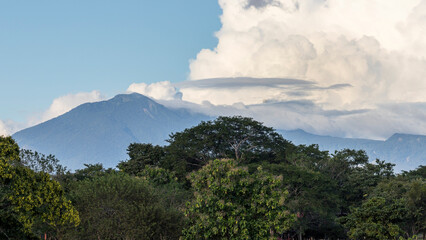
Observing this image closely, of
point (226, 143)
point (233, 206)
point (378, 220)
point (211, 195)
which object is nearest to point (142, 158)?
point (226, 143)

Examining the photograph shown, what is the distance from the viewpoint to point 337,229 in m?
73.2

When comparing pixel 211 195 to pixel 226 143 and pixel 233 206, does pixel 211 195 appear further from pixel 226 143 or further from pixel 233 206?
pixel 226 143

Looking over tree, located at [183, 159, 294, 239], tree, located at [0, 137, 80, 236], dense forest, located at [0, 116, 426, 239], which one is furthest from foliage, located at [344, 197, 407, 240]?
tree, located at [0, 137, 80, 236]

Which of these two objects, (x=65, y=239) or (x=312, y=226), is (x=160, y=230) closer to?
(x=65, y=239)

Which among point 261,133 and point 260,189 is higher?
point 261,133

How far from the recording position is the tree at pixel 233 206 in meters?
32.8

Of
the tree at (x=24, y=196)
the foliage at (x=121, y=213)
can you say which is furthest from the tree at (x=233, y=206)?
the tree at (x=24, y=196)

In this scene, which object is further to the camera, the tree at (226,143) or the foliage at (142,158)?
the tree at (226,143)

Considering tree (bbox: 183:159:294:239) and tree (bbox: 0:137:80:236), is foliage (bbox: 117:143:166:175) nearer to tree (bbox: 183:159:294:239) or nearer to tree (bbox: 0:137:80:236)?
tree (bbox: 183:159:294:239)

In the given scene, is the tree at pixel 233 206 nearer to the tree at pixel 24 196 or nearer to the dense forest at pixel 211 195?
the dense forest at pixel 211 195

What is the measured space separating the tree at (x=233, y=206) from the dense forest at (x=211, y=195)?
0.25 feet

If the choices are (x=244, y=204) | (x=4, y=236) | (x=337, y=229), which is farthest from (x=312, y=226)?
(x=4, y=236)

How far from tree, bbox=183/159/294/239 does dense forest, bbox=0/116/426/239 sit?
75 millimetres

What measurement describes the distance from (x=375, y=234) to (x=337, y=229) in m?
25.2
